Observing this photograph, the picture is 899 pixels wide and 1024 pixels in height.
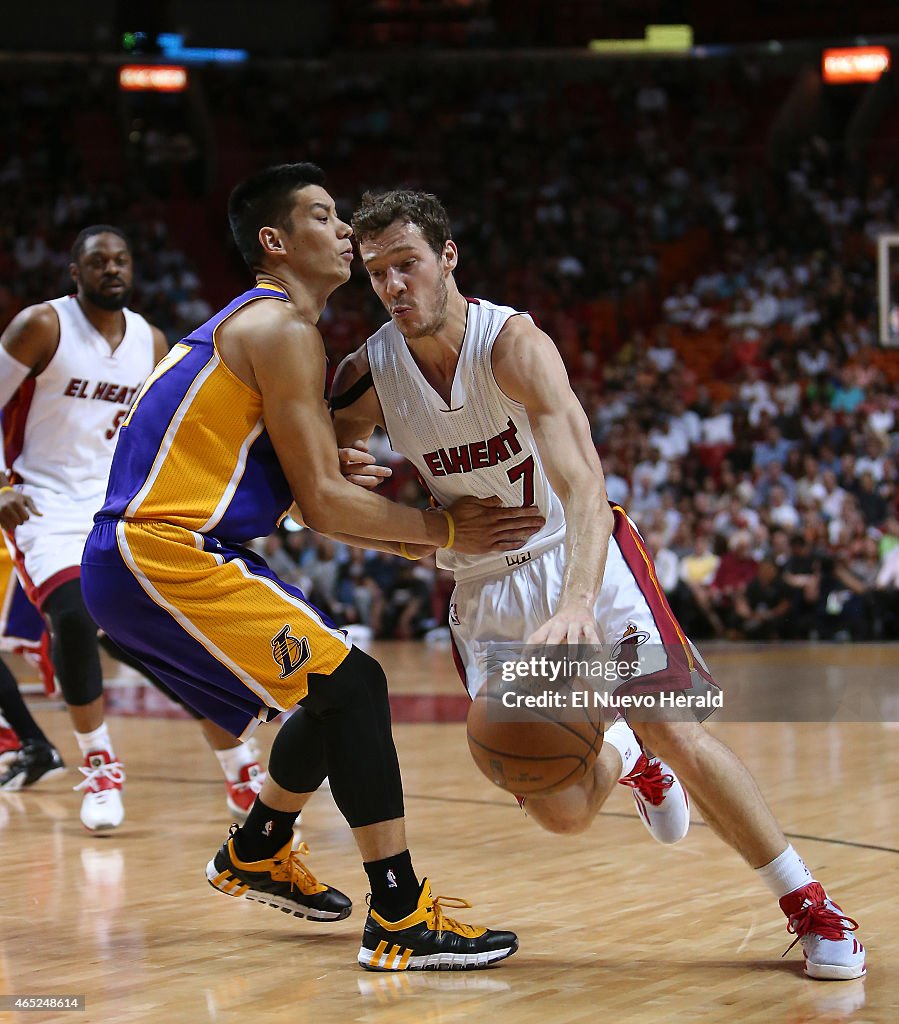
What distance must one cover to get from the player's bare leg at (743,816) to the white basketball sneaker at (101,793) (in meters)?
2.59

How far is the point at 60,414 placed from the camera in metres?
5.77

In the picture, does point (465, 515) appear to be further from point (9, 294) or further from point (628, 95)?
point (628, 95)

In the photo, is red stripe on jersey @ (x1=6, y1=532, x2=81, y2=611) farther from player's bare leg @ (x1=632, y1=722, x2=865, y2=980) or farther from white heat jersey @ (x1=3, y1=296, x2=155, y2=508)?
player's bare leg @ (x1=632, y1=722, x2=865, y2=980)

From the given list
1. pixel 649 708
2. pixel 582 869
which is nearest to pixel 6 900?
pixel 582 869

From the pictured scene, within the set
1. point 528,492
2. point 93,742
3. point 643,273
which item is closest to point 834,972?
point 528,492

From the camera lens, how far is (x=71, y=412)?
18.9ft

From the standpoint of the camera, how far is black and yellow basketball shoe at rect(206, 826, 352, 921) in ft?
12.5

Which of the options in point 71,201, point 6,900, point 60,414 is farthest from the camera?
point 71,201

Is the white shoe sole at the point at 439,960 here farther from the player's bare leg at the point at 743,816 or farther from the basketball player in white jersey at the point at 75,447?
the basketball player in white jersey at the point at 75,447

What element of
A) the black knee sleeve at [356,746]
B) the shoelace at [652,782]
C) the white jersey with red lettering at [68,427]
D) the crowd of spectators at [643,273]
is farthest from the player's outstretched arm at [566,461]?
the crowd of spectators at [643,273]

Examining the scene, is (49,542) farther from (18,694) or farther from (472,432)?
(472,432)

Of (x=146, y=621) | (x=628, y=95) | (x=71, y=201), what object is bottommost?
(x=146, y=621)

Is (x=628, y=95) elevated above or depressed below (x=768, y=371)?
above

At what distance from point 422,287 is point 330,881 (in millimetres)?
1932
